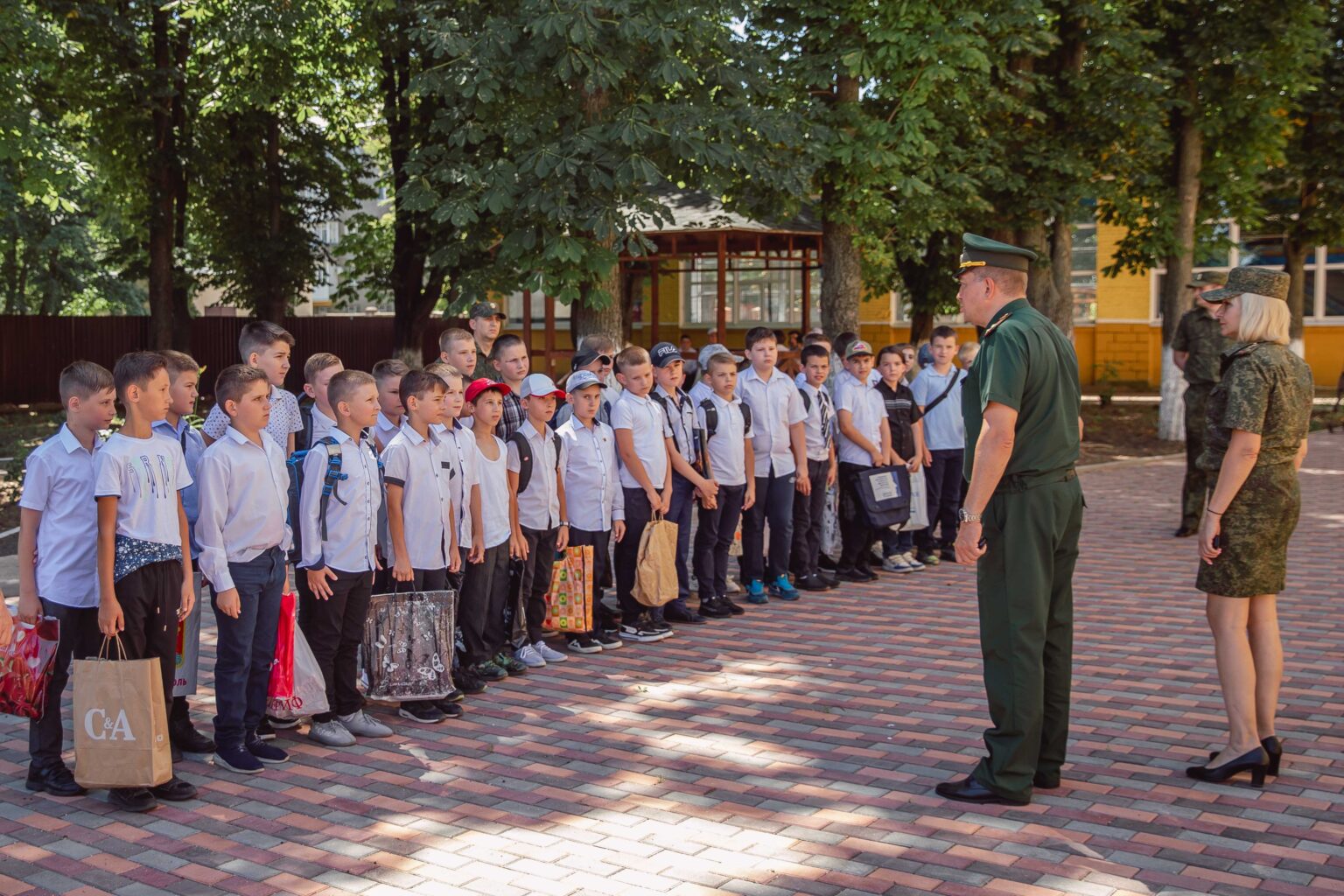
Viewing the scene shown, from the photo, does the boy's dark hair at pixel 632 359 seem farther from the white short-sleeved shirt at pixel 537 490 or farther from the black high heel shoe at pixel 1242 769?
the black high heel shoe at pixel 1242 769

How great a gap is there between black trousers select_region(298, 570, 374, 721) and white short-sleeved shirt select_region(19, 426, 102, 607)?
964mm

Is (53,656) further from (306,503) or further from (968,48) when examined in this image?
(968,48)

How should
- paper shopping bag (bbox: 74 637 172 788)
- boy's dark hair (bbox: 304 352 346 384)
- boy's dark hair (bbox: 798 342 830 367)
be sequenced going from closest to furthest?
paper shopping bag (bbox: 74 637 172 788), boy's dark hair (bbox: 304 352 346 384), boy's dark hair (bbox: 798 342 830 367)

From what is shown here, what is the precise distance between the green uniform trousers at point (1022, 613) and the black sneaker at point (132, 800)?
322 centimetres

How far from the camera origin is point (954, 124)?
16391 millimetres

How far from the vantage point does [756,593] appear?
921cm

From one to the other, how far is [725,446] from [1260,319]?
13.7 ft

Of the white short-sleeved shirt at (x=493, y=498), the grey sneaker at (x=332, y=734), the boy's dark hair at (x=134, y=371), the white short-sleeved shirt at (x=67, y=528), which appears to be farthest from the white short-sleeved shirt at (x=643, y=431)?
the white short-sleeved shirt at (x=67, y=528)

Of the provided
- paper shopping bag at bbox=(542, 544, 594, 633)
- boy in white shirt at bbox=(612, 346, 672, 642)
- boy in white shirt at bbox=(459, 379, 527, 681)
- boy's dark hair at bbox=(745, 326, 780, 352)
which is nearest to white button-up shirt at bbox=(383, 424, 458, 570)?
boy in white shirt at bbox=(459, 379, 527, 681)

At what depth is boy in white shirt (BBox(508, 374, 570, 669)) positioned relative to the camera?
7.42 meters

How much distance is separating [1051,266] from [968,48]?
5732mm

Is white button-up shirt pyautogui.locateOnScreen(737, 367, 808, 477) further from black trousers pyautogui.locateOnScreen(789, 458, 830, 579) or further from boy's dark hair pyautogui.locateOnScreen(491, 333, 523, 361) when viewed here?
boy's dark hair pyautogui.locateOnScreen(491, 333, 523, 361)

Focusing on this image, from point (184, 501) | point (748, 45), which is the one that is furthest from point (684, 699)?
point (748, 45)

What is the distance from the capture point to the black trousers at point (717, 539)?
29.1 feet
